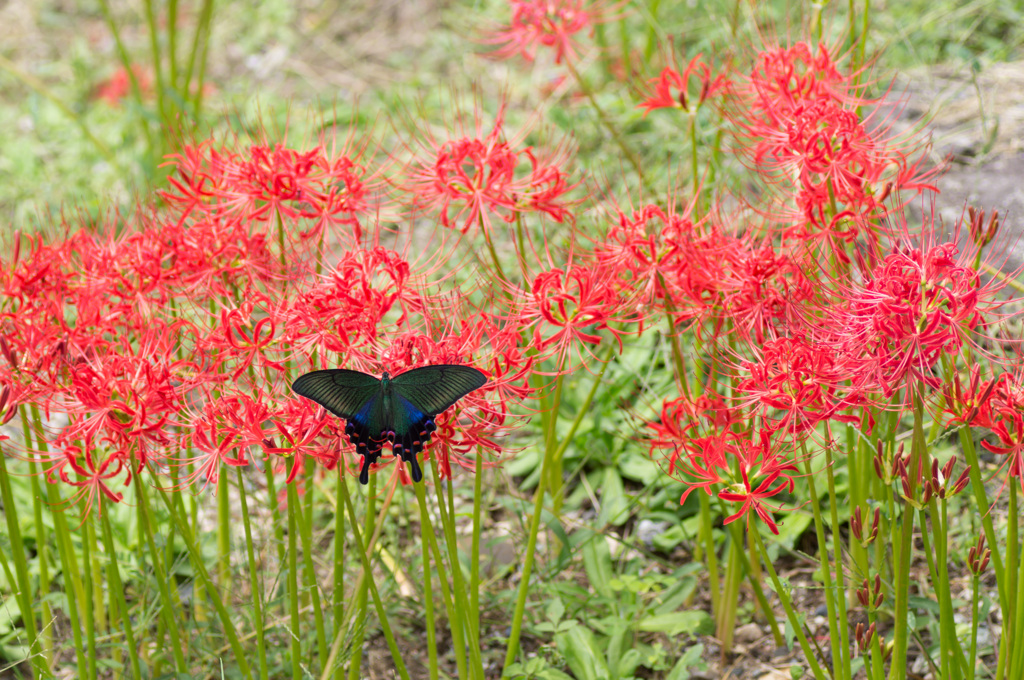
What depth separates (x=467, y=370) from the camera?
1455 mm

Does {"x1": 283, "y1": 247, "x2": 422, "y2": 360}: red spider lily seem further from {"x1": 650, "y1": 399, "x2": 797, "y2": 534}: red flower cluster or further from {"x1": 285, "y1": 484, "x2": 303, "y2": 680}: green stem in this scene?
{"x1": 650, "y1": 399, "x2": 797, "y2": 534}: red flower cluster

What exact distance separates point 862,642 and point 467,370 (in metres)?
0.79

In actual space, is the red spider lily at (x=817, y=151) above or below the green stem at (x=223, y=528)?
above

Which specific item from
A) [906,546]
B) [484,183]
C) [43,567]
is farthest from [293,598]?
[906,546]

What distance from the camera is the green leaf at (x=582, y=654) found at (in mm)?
2082

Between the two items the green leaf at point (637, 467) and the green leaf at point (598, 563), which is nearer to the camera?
the green leaf at point (598, 563)

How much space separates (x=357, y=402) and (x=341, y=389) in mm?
30

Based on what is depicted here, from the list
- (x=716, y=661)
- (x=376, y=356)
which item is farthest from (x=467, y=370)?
(x=716, y=661)

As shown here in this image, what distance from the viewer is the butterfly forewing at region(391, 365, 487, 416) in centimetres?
146

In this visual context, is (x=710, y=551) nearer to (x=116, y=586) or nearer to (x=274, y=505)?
(x=274, y=505)

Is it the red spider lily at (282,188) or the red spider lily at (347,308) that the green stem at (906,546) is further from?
the red spider lily at (282,188)

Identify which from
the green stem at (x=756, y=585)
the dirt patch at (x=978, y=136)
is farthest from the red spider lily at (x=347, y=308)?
the dirt patch at (x=978, y=136)

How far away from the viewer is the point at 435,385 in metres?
1.48

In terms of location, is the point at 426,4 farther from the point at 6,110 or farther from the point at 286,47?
the point at 6,110
